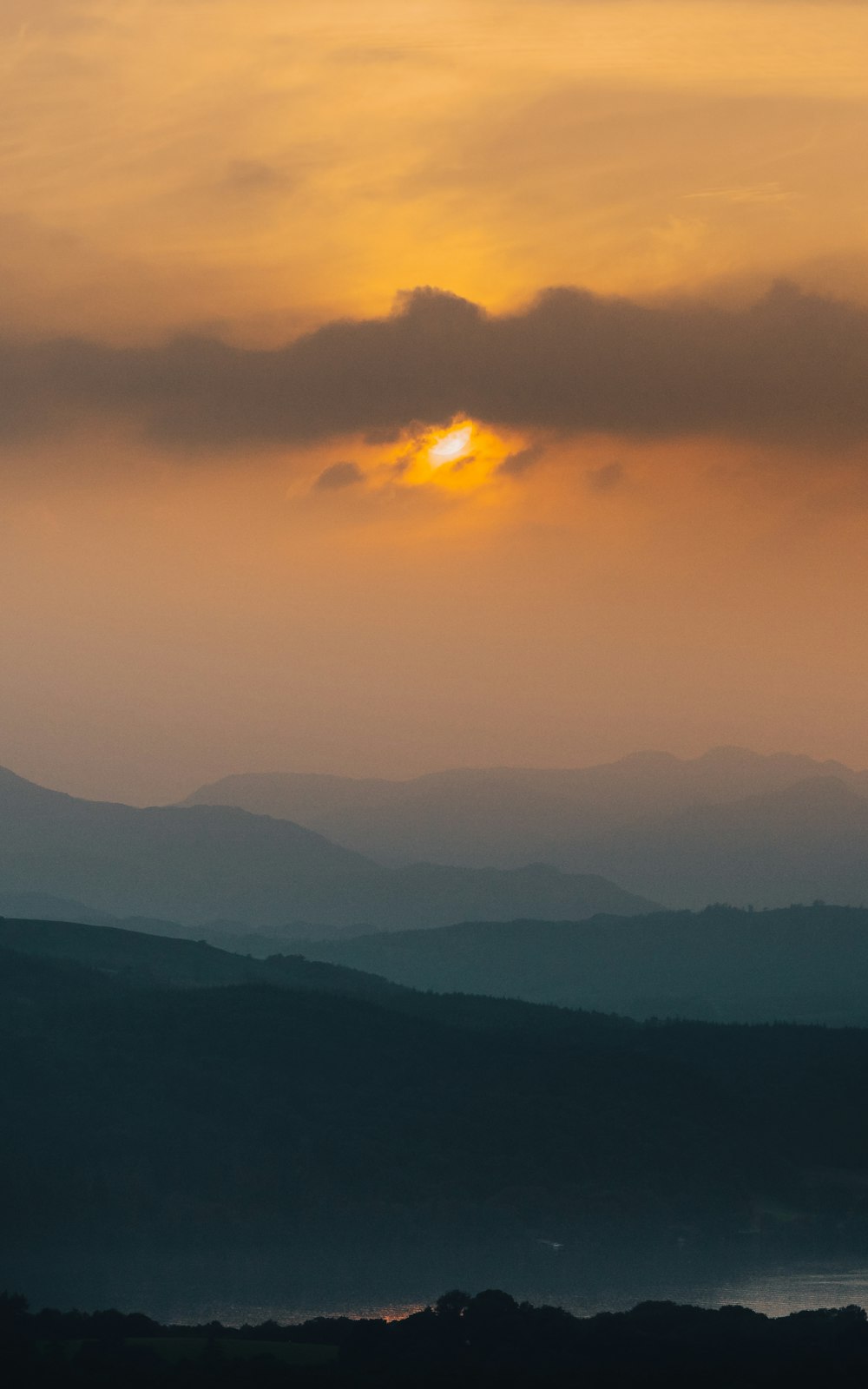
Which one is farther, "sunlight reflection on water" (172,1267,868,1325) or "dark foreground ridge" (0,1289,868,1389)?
"sunlight reflection on water" (172,1267,868,1325)

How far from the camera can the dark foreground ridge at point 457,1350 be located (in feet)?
311

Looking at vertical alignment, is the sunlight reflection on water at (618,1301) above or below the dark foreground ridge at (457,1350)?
above

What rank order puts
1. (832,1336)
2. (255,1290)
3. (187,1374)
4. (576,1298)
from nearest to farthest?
(187,1374)
(832,1336)
(576,1298)
(255,1290)

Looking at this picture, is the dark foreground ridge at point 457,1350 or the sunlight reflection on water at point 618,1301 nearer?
the dark foreground ridge at point 457,1350

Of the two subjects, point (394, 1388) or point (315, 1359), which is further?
point (315, 1359)

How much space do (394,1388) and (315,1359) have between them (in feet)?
41.4

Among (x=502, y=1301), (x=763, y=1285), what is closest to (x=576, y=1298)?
(x=763, y=1285)

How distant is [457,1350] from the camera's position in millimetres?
103875

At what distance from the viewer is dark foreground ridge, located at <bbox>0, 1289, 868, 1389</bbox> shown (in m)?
94.9

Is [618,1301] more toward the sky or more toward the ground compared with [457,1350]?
more toward the sky

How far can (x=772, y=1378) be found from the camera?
97.4 meters

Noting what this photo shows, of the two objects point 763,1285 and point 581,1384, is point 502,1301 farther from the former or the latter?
point 763,1285

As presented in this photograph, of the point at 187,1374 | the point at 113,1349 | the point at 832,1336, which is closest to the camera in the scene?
the point at 187,1374

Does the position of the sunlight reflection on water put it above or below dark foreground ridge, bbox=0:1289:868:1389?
above
